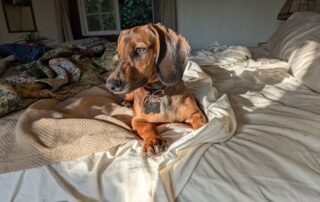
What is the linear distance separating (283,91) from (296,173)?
25.9 inches

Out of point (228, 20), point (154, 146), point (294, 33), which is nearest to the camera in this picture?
point (154, 146)

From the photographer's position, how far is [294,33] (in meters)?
1.79

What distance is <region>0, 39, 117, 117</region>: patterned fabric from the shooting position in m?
1.10

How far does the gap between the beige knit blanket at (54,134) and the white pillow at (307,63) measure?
906mm

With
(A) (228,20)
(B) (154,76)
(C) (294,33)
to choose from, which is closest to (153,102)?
(B) (154,76)

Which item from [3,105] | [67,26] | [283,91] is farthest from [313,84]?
[67,26]

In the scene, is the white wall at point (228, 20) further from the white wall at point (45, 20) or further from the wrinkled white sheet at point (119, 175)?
the wrinkled white sheet at point (119, 175)

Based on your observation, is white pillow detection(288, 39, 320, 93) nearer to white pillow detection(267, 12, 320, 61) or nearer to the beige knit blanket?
white pillow detection(267, 12, 320, 61)

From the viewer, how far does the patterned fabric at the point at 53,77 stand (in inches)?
43.5

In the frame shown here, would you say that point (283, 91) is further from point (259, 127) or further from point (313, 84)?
point (259, 127)

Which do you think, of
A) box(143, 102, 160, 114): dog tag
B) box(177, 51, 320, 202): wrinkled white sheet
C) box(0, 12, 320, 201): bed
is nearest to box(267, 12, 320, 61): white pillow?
box(177, 51, 320, 202): wrinkled white sheet

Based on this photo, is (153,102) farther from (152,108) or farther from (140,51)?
(140,51)

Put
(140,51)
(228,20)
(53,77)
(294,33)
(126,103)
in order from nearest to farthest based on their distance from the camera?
(140,51), (126,103), (53,77), (294,33), (228,20)

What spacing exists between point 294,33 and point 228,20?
2.12m
